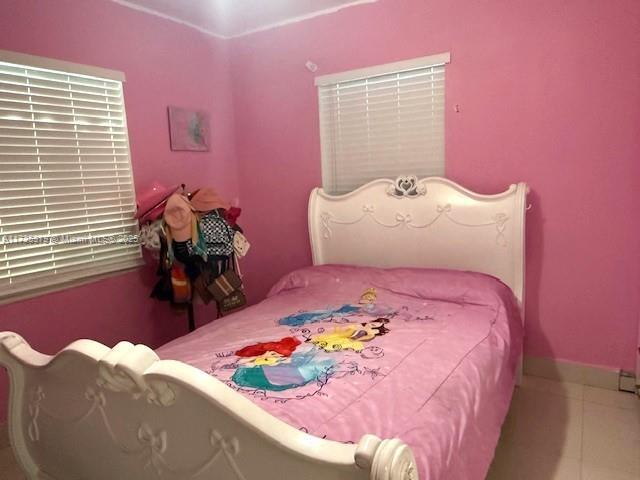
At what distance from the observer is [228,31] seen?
3395 millimetres

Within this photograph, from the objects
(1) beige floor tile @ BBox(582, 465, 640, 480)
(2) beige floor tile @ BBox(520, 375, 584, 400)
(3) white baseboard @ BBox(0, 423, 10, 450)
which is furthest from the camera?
(2) beige floor tile @ BBox(520, 375, 584, 400)

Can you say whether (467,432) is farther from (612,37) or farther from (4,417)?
(4,417)

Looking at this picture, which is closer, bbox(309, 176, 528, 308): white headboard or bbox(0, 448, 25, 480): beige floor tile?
bbox(0, 448, 25, 480): beige floor tile

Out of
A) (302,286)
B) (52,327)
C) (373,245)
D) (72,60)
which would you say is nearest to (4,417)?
(52,327)

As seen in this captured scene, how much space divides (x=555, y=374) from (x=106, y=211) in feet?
9.31

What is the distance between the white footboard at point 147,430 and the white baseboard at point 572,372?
2.18m

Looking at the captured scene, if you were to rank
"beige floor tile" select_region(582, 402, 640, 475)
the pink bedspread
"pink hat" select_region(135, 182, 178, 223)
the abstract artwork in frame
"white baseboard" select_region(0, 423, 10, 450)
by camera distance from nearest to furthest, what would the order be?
1. the pink bedspread
2. "beige floor tile" select_region(582, 402, 640, 475)
3. "white baseboard" select_region(0, 423, 10, 450)
4. "pink hat" select_region(135, 182, 178, 223)
5. the abstract artwork in frame

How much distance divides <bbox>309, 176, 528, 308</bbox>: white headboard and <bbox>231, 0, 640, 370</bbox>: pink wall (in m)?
0.17

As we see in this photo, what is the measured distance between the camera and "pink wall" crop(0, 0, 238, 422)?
237 cm

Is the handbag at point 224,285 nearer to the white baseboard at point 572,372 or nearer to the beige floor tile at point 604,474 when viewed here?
the white baseboard at point 572,372

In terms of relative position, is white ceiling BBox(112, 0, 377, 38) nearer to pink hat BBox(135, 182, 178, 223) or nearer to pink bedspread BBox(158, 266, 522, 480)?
pink hat BBox(135, 182, 178, 223)

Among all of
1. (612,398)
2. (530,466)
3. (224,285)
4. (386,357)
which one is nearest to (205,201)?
(224,285)

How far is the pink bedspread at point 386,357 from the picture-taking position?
4.37 feet

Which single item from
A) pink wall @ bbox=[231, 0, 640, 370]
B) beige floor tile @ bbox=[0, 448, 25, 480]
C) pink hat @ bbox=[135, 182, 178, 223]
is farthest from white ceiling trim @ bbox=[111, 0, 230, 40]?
beige floor tile @ bbox=[0, 448, 25, 480]
